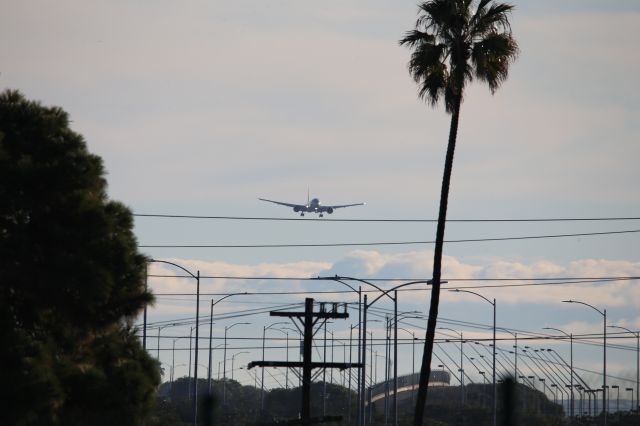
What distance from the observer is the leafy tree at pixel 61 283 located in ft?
118

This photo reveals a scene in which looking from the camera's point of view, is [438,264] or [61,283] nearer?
[61,283]

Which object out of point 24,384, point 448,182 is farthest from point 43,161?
point 448,182

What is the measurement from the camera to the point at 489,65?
178 feet

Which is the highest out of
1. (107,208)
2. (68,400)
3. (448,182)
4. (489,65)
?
(489,65)

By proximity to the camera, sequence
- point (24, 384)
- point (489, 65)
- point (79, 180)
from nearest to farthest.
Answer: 1. point (24, 384)
2. point (79, 180)
3. point (489, 65)

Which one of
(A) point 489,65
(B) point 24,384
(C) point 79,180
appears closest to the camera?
(B) point 24,384

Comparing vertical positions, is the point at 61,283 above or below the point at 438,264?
below

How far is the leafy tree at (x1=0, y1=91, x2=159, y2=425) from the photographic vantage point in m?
36.0

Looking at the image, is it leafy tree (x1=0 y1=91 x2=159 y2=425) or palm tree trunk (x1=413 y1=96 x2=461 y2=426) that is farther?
palm tree trunk (x1=413 y1=96 x2=461 y2=426)

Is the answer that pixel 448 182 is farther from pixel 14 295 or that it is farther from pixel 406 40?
pixel 14 295

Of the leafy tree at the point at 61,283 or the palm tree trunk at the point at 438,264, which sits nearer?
the leafy tree at the point at 61,283

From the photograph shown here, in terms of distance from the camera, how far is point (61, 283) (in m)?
36.0

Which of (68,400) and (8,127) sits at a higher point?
(8,127)

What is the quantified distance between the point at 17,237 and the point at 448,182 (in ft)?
75.8
